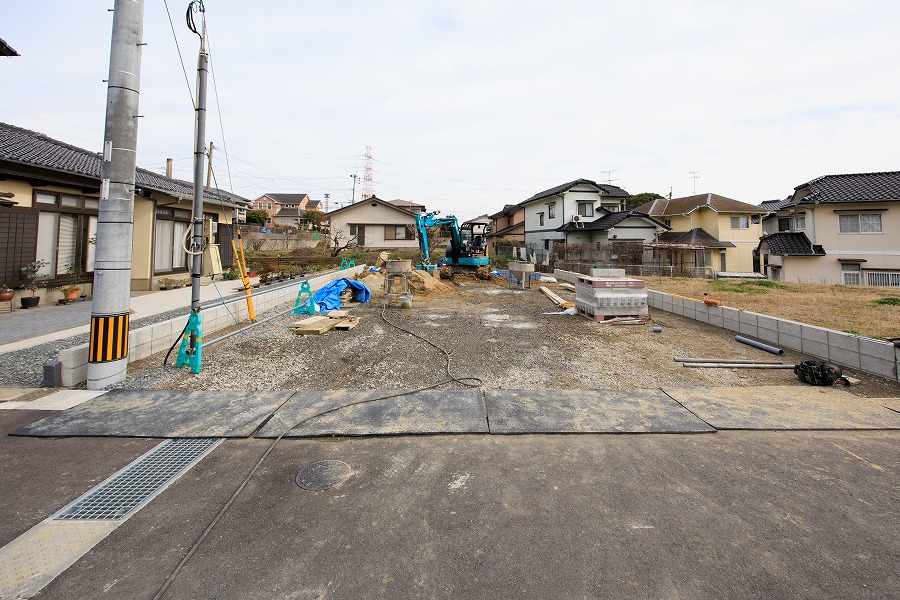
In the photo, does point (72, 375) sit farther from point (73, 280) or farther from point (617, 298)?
point (617, 298)

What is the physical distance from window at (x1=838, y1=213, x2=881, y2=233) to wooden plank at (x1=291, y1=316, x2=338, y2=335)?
25.3 m

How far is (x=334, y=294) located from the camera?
34.3ft

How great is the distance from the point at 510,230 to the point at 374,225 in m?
13.3

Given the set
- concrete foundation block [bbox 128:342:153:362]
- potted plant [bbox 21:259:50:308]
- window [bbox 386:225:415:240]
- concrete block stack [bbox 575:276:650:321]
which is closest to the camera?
concrete foundation block [bbox 128:342:153:362]

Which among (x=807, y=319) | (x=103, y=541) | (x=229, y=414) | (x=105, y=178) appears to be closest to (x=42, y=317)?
(x=105, y=178)

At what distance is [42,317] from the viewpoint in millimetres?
7891

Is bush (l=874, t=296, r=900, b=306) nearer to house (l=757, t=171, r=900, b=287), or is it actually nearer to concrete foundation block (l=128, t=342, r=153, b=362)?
house (l=757, t=171, r=900, b=287)

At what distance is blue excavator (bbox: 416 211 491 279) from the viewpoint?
17.4 m

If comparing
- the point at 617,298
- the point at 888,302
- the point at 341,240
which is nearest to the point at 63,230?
the point at 617,298

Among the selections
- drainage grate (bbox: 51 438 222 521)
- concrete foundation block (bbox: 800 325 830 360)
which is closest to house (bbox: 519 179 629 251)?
concrete foundation block (bbox: 800 325 830 360)

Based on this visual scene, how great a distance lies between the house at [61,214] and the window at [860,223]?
27.2 metres

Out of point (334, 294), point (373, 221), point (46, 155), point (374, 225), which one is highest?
point (373, 221)

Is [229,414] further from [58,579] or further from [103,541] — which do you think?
[58,579]

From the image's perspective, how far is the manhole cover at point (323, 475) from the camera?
2799 millimetres
